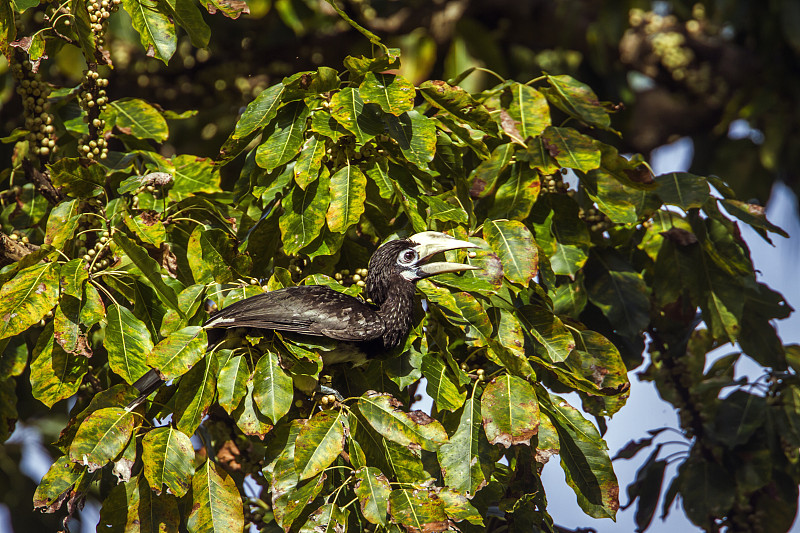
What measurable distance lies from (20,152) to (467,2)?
195 inches

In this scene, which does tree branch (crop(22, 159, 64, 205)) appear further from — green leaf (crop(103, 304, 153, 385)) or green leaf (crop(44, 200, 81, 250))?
green leaf (crop(103, 304, 153, 385))

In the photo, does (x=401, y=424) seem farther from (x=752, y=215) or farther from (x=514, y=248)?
(x=752, y=215)

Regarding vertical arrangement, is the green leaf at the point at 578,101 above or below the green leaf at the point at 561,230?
above

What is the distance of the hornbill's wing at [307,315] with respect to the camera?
7.29 ft

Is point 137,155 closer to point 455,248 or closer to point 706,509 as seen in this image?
point 455,248

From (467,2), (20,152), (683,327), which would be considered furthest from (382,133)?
(467,2)

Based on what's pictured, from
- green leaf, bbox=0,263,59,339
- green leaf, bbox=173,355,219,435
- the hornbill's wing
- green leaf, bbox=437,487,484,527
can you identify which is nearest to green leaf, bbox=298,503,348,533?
green leaf, bbox=437,487,484,527

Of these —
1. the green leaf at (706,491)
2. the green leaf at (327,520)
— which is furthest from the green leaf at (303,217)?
the green leaf at (706,491)

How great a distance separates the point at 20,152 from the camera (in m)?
2.94

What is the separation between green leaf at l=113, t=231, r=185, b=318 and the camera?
2209 millimetres

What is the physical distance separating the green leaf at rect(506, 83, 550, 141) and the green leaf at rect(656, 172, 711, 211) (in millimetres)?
423

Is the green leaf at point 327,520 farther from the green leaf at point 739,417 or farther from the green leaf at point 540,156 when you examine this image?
the green leaf at point 739,417

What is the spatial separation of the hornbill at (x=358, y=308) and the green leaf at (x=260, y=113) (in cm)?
44

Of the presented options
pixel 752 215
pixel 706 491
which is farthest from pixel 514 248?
pixel 706 491
